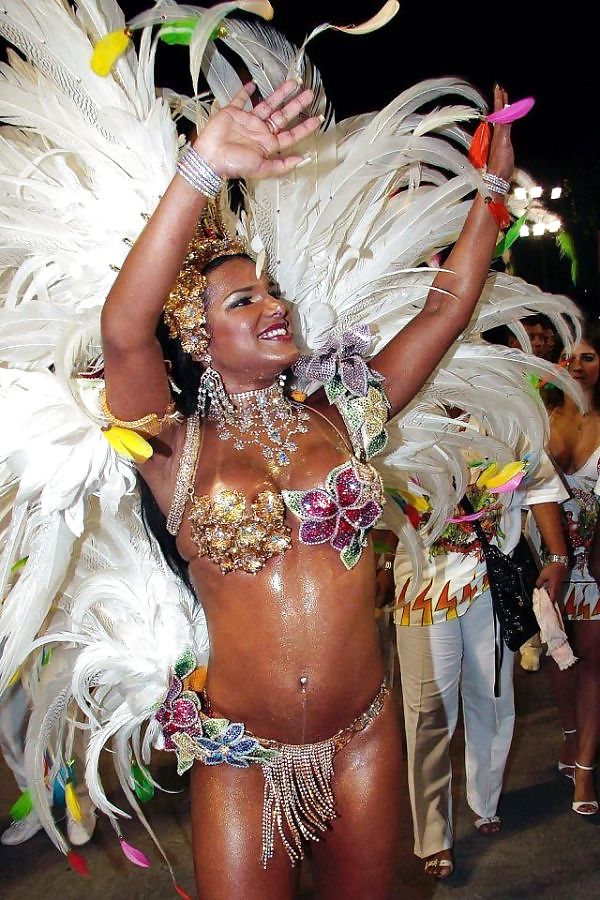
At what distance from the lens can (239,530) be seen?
1.84 meters

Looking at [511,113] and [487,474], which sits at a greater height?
[511,113]

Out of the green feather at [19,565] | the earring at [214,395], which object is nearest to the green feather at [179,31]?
the earring at [214,395]

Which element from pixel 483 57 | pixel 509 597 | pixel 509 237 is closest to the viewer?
pixel 509 237

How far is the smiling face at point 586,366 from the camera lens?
12.2 ft

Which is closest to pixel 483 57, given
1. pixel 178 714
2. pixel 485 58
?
pixel 485 58

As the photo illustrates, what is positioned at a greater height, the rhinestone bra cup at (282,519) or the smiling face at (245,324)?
the smiling face at (245,324)

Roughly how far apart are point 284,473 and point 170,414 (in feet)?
1.05

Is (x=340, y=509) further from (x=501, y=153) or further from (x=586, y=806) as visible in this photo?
(x=586, y=806)

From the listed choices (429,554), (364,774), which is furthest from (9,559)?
(429,554)

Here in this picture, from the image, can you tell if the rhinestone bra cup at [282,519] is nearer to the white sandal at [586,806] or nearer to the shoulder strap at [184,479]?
the shoulder strap at [184,479]

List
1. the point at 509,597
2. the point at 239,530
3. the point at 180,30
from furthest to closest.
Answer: the point at 509,597 < the point at 239,530 < the point at 180,30

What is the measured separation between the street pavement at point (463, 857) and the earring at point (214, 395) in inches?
83.7

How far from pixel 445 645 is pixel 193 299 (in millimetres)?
1893

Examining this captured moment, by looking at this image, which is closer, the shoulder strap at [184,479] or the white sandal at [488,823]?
the shoulder strap at [184,479]
